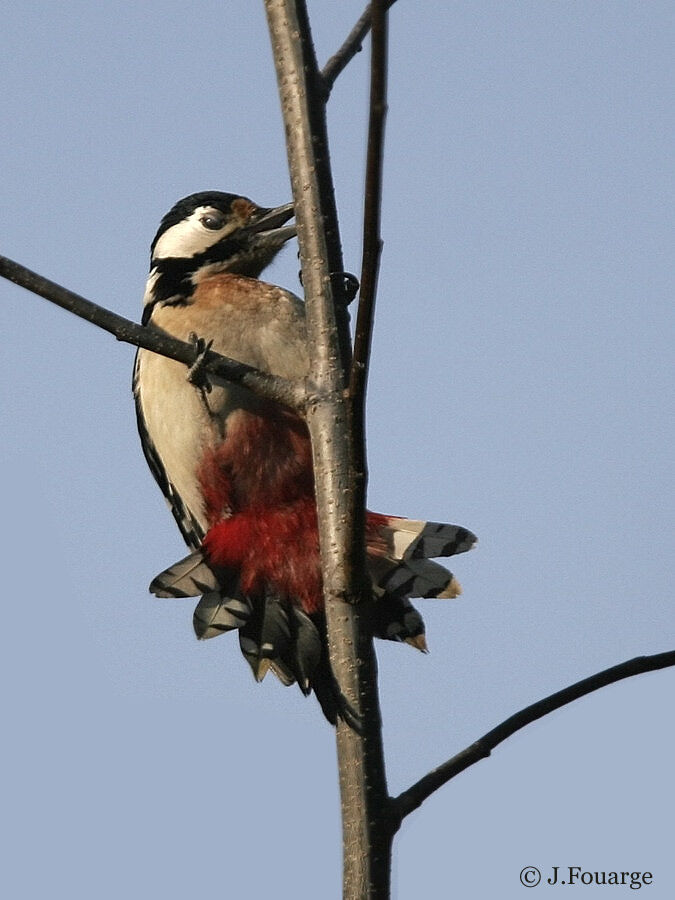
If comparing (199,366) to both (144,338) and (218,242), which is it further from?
(218,242)

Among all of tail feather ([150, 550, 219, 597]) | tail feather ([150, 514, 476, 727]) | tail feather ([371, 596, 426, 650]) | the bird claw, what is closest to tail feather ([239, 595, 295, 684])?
tail feather ([150, 514, 476, 727])

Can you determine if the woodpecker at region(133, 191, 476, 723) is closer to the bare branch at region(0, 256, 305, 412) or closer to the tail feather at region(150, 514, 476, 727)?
the tail feather at region(150, 514, 476, 727)

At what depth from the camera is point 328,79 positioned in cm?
324

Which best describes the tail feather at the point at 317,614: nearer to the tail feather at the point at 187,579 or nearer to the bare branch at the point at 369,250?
the tail feather at the point at 187,579

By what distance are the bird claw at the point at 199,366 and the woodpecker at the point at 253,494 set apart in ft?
1.82

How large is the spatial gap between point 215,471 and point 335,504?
1.92 metres

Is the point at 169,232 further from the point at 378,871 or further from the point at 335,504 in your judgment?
the point at 378,871

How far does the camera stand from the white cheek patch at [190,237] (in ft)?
16.7

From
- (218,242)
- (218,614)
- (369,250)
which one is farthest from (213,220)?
(369,250)

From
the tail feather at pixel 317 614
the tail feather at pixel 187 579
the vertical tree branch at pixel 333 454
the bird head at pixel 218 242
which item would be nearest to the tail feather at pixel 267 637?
the tail feather at pixel 317 614

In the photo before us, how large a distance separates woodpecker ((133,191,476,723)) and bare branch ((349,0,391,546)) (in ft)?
4.34

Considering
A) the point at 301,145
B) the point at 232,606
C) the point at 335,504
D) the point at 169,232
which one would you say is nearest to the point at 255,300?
the point at 169,232

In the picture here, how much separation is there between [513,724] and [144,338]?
3.73ft

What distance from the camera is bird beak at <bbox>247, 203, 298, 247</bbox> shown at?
502 cm
